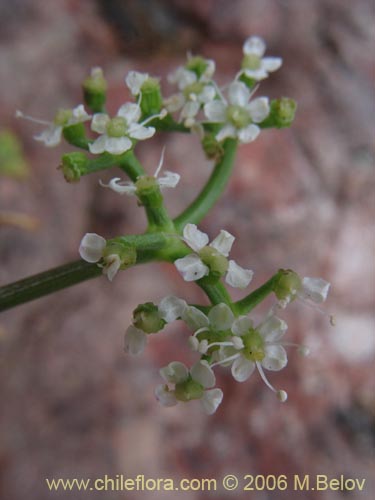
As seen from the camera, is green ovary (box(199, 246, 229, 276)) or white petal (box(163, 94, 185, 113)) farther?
white petal (box(163, 94, 185, 113))

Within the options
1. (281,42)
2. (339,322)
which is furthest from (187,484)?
(281,42)

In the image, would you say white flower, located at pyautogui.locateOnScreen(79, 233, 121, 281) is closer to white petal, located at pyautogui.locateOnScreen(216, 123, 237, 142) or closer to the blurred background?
white petal, located at pyautogui.locateOnScreen(216, 123, 237, 142)

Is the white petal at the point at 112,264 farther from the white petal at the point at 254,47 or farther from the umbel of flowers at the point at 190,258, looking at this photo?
the white petal at the point at 254,47

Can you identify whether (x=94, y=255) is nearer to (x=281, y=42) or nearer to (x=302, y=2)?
(x=281, y=42)

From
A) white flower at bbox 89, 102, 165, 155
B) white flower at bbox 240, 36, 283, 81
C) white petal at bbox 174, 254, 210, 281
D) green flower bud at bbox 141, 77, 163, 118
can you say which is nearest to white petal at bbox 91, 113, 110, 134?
white flower at bbox 89, 102, 165, 155

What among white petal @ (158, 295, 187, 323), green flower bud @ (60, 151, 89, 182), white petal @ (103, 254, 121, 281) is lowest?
white petal @ (158, 295, 187, 323)

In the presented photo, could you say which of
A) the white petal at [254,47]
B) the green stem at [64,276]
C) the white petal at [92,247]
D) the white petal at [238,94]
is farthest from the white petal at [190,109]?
the white petal at [92,247]
